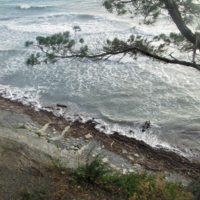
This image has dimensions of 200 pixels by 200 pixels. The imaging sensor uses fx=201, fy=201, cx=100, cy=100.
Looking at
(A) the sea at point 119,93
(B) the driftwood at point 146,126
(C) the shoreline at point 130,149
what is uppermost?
(A) the sea at point 119,93

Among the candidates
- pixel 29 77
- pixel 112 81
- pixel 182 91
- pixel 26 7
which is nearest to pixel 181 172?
pixel 182 91

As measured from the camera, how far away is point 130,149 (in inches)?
240

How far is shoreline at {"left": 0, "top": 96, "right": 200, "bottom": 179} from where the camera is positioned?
5.51 m

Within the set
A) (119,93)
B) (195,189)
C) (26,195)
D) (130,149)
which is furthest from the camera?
(119,93)

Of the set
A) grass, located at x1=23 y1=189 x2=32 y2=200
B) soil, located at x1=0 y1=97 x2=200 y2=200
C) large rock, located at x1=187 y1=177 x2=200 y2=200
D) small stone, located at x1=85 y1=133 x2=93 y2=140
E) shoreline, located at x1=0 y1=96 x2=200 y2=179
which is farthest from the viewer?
small stone, located at x1=85 y1=133 x2=93 y2=140

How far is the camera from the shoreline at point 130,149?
5.51 meters

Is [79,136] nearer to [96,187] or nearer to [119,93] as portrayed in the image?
[96,187]

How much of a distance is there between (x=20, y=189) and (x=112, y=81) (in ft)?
24.7

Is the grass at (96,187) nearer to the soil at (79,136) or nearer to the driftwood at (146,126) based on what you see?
the soil at (79,136)

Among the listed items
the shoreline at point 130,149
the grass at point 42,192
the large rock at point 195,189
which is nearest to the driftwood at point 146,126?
the shoreline at point 130,149

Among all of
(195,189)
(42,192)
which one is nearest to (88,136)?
(42,192)

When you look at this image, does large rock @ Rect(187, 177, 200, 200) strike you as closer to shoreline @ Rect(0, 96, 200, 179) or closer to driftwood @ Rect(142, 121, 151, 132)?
shoreline @ Rect(0, 96, 200, 179)

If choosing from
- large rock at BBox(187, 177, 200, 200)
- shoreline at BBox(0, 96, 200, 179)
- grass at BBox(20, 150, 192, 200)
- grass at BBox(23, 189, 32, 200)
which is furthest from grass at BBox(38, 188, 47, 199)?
shoreline at BBox(0, 96, 200, 179)

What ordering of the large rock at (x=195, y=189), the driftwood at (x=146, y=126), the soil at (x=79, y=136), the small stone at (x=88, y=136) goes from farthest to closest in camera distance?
the driftwood at (x=146, y=126), the small stone at (x=88, y=136), the soil at (x=79, y=136), the large rock at (x=195, y=189)
